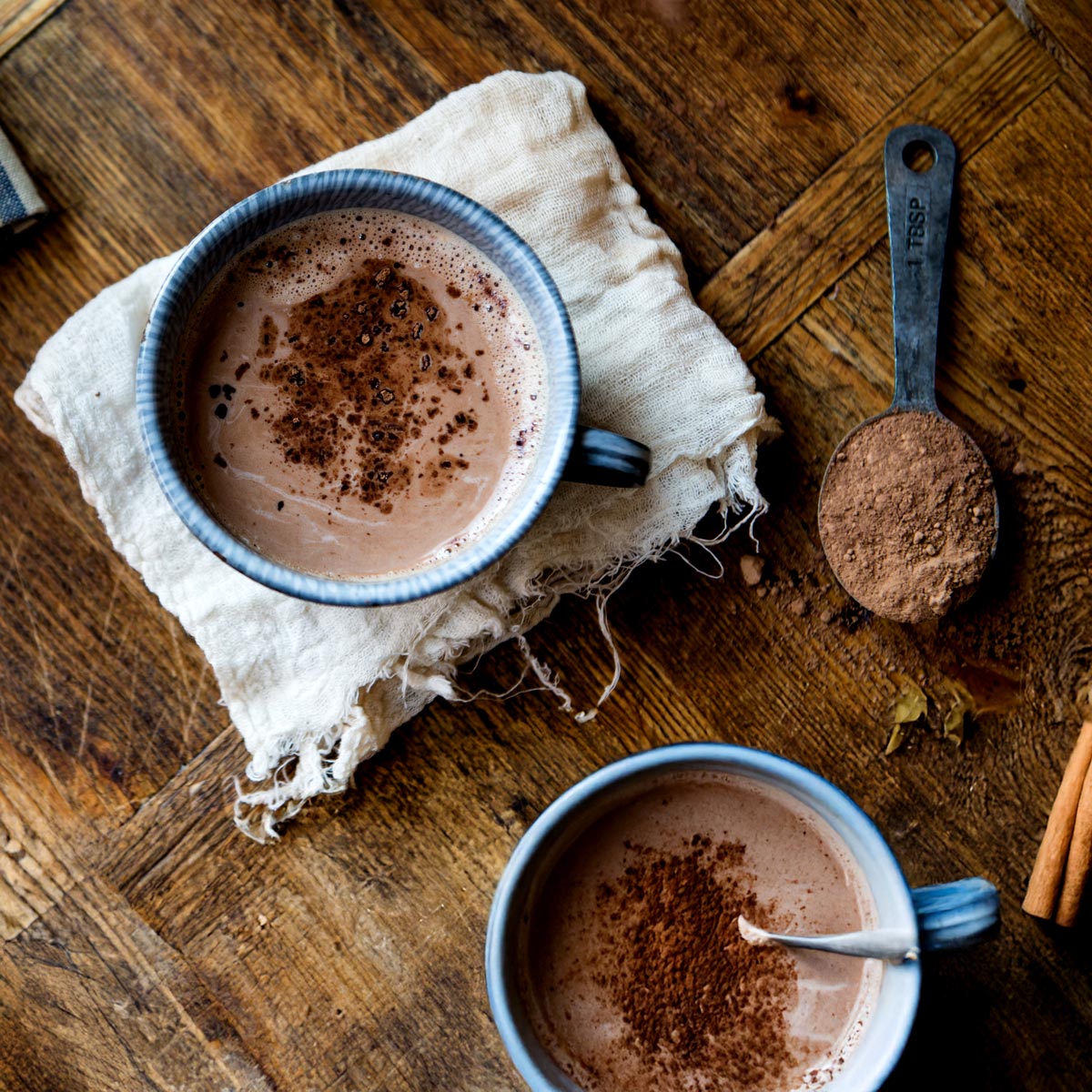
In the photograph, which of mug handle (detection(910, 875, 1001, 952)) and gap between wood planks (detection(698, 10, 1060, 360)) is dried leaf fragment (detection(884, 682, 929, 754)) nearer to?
mug handle (detection(910, 875, 1001, 952))

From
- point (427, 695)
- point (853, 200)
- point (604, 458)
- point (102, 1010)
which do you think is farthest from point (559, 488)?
point (102, 1010)

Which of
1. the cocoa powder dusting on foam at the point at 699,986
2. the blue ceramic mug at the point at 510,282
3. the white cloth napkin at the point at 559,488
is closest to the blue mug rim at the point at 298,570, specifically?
the blue ceramic mug at the point at 510,282

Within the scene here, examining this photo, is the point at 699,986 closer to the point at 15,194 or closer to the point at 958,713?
the point at 958,713

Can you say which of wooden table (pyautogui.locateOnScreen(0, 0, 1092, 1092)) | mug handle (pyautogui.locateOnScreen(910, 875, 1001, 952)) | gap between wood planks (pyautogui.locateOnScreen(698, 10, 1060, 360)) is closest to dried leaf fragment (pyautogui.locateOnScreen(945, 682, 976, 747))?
wooden table (pyautogui.locateOnScreen(0, 0, 1092, 1092))

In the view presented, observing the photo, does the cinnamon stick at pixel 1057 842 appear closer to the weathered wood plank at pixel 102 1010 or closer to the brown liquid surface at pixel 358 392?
the brown liquid surface at pixel 358 392

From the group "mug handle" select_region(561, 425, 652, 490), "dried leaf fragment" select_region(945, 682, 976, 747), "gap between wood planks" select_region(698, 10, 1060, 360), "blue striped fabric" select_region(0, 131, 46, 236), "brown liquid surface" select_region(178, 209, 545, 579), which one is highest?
"blue striped fabric" select_region(0, 131, 46, 236)

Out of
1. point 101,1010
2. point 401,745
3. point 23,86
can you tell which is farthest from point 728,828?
point 23,86
